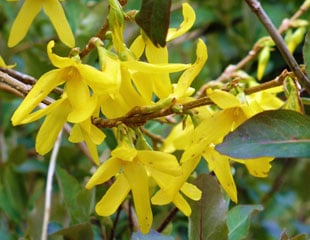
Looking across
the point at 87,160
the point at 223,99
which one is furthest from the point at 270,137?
the point at 87,160

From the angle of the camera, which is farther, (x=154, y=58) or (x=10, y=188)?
(x=10, y=188)

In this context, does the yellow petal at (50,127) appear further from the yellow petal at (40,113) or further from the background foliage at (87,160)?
the background foliage at (87,160)

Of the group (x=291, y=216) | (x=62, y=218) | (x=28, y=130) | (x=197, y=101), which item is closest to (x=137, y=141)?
(x=197, y=101)

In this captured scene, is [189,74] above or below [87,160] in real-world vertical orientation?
above

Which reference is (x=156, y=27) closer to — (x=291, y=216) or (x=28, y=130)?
(x=28, y=130)

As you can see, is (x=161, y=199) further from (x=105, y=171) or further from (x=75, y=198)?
(x=75, y=198)

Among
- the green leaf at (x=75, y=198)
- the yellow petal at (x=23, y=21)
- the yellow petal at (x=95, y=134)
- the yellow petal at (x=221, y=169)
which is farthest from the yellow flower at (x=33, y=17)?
the green leaf at (x=75, y=198)
